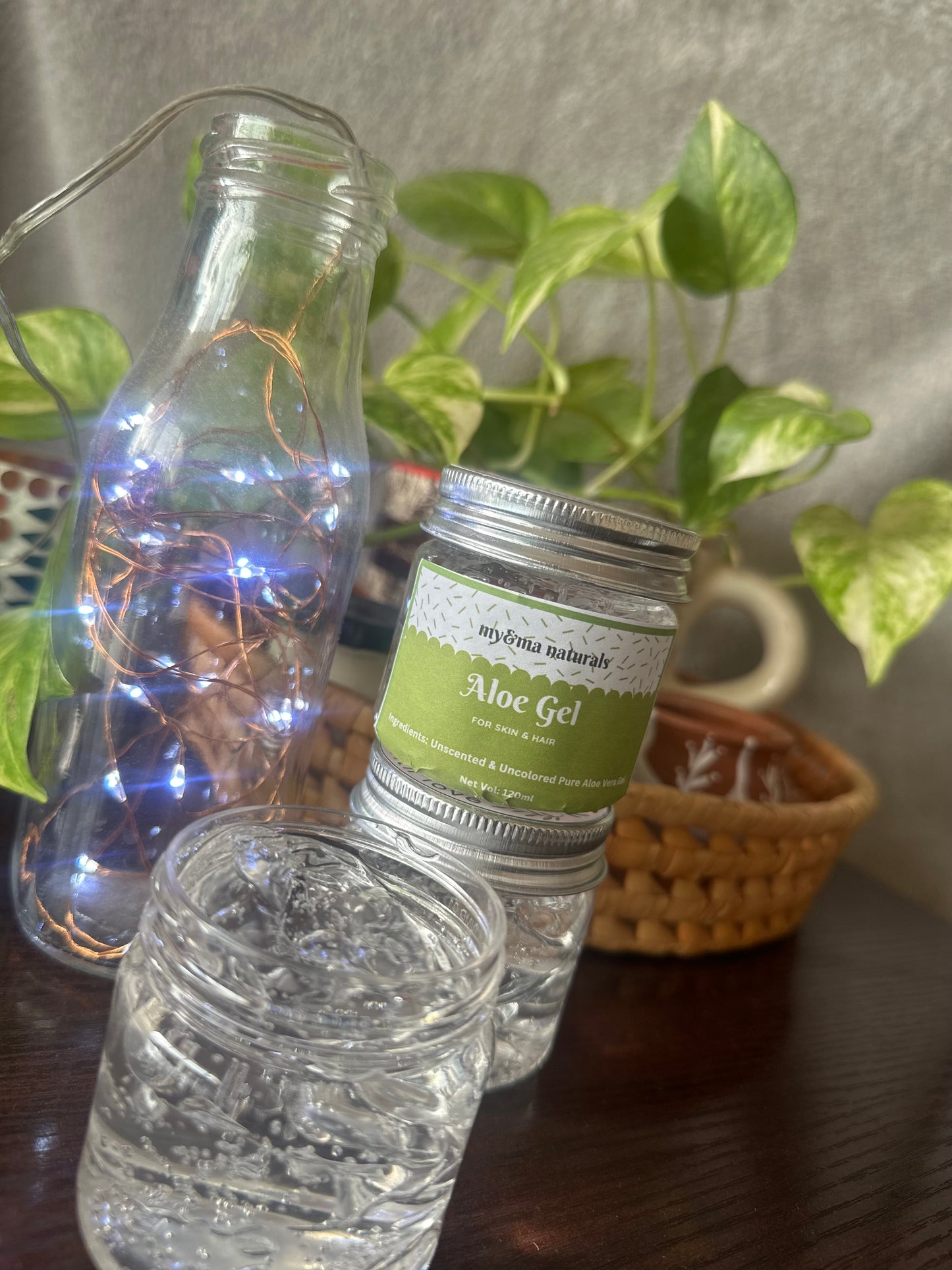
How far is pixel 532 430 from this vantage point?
2.13 feet

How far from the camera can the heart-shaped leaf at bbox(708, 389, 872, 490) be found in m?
0.48

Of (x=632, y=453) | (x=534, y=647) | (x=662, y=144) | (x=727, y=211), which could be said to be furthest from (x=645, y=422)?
(x=534, y=647)

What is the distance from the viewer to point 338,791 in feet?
1.65

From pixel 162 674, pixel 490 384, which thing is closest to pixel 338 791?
pixel 162 674

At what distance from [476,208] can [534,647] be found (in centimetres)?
39

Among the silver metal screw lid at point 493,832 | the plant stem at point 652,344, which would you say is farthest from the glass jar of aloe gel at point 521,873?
the plant stem at point 652,344

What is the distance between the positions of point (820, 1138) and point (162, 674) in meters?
0.33

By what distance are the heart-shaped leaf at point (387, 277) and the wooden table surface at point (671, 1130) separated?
387 millimetres

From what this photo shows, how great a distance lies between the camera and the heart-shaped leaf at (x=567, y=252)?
0.49 m

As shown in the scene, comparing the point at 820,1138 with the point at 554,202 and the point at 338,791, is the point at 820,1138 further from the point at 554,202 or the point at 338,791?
the point at 554,202

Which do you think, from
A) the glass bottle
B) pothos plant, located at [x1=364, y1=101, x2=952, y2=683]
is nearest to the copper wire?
the glass bottle

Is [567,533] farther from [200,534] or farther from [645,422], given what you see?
[645,422]

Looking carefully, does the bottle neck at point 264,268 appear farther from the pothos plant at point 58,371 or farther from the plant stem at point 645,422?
the plant stem at point 645,422

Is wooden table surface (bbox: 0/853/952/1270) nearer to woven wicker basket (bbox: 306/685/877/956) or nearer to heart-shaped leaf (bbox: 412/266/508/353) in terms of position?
woven wicker basket (bbox: 306/685/877/956)
